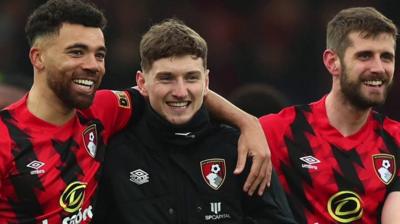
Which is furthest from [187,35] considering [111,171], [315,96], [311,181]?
[315,96]

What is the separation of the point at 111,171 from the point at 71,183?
0.25 meters

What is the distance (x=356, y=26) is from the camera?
488 cm

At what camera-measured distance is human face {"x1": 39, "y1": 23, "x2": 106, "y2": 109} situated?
423 cm

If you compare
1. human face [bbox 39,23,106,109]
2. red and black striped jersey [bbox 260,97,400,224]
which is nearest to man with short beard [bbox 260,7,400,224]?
red and black striped jersey [bbox 260,97,400,224]

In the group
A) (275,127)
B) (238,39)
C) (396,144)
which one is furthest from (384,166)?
(238,39)

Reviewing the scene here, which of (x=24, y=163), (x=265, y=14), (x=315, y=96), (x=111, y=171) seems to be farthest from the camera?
(x=265, y=14)

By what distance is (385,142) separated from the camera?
15.8 feet

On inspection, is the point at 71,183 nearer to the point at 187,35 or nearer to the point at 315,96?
the point at 187,35

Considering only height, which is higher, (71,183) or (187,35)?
(187,35)

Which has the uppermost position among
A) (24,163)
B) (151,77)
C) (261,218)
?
(151,77)

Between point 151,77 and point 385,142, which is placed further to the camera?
point 385,142

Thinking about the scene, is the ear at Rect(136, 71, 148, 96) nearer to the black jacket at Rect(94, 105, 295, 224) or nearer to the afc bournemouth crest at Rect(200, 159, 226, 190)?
the black jacket at Rect(94, 105, 295, 224)

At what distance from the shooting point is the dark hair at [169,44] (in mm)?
4254

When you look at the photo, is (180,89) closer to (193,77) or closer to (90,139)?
(193,77)
